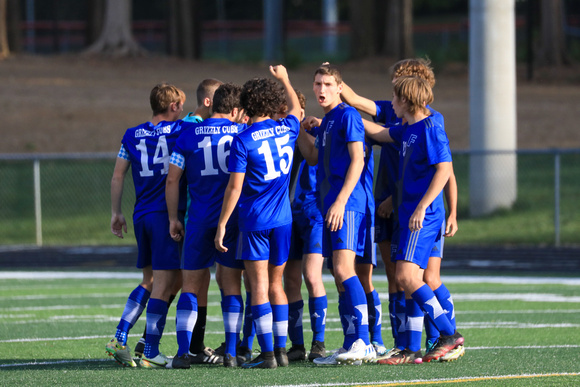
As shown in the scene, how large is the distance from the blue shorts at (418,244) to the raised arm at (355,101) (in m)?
1.17

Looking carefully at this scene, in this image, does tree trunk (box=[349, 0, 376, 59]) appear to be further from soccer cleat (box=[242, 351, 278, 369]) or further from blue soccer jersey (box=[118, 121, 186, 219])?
soccer cleat (box=[242, 351, 278, 369])

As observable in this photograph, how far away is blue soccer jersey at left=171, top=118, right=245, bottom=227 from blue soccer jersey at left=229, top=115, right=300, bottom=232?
9.0 inches

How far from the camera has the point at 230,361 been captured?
7082 millimetres

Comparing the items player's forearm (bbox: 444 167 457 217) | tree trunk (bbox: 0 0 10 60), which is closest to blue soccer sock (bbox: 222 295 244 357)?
player's forearm (bbox: 444 167 457 217)

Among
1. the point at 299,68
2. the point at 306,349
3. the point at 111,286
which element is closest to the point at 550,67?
the point at 299,68

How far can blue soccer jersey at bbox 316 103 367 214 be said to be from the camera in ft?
23.2

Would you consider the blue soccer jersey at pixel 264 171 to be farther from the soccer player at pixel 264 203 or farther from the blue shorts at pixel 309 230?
the blue shorts at pixel 309 230

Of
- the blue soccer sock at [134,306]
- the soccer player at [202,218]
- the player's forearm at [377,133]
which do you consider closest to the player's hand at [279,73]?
the soccer player at [202,218]

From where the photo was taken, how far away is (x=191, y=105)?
3011 centimetres

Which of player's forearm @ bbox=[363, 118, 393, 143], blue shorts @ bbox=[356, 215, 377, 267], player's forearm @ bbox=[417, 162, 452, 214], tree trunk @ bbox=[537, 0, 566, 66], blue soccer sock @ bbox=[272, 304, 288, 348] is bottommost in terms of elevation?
blue soccer sock @ bbox=[272, 304, 288, 348]

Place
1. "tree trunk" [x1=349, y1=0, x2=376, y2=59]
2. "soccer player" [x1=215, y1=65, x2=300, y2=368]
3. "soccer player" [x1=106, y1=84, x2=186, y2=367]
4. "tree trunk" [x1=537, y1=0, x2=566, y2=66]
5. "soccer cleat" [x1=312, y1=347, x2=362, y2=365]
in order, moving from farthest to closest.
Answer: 1. "tree trunk" [x1=349, y1=0, x2=376, y2=59]
2. "tree trunk" [x1=537, y1=0, x2=566, y2=66]
3. "soccer player" [x1=106, y1=84, x2=186, y2=367]
4. "soccer cleat" [x1=312, y1=347, x2=362, y2=365]
5. "soccer player" [x1=215, y1=65, x2=300, y2=368]

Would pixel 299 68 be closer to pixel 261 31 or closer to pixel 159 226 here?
pixel 261 31

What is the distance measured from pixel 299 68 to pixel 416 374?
33748 mm

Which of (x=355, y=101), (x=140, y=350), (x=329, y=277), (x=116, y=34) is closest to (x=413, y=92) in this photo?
(x=355, y=101)
